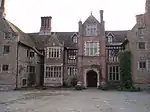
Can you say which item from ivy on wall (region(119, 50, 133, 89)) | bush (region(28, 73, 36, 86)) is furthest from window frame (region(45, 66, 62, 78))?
ivy on wall (region(119, 50, 133, 89))

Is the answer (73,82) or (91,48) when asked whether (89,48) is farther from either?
(73,82)

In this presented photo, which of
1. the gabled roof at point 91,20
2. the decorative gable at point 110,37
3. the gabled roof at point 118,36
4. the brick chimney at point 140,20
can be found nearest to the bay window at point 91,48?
the gabled roof at point 91,20

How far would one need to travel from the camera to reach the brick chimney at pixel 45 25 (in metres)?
44.7

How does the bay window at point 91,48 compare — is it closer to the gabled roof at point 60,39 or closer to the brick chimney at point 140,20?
the gabled roof at point 60,39

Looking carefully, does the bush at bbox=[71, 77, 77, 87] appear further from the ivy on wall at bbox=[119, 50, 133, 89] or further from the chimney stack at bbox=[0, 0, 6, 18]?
the chimney stack at bbox=[0, 0, 6, 18]

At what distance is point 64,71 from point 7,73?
979cm

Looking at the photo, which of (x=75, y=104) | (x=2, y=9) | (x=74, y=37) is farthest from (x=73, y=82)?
(x=75, y=104)

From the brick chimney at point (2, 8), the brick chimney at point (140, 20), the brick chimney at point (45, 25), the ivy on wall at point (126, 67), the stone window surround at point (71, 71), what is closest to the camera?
the ivy on wall at point (126, 67)

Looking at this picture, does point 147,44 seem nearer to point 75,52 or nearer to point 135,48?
point 135,48

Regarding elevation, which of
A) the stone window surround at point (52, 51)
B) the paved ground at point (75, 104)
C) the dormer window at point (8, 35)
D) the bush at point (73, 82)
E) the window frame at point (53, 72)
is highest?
the dormer window at point (8, 35)

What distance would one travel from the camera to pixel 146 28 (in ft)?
106

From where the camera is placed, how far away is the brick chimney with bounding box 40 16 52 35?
44688 mm

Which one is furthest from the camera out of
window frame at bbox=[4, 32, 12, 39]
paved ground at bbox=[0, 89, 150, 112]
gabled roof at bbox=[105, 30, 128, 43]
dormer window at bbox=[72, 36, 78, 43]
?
dormer window at bbox=[72, 36, 78, 43]

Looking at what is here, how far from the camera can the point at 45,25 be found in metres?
45.2
